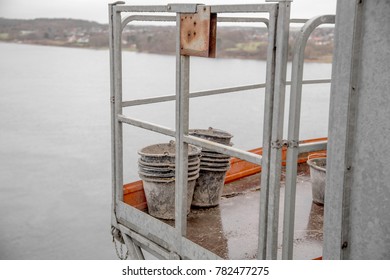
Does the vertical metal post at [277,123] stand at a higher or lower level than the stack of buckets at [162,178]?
higher

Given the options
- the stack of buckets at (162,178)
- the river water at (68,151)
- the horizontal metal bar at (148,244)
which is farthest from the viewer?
the river water at (68,151)

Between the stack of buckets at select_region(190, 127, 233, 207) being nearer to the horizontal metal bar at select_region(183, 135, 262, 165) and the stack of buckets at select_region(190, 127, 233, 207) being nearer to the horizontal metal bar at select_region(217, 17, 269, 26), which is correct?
the horizontal metal bar at select_region(217, 17, 269, 26)

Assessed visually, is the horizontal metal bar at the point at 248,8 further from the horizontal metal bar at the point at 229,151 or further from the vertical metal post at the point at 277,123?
the horizontal metal bar at the point at 229,151

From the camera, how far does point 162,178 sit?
4820 millimetres

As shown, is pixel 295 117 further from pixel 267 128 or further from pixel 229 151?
pixel 229 151

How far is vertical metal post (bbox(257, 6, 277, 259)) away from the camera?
9.77ft

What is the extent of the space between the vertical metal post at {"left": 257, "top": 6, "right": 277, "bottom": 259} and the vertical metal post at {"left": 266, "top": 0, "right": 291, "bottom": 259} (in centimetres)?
3

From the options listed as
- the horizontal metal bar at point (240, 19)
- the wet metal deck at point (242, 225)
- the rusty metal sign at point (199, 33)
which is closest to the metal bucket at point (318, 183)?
the wet metal deck at point (242, 225)

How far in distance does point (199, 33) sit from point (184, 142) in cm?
77

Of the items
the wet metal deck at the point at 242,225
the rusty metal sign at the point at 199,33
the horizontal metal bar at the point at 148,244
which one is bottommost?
the horizontal metal bar at the point at 148,244

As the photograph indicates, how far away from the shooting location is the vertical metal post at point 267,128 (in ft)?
9.77

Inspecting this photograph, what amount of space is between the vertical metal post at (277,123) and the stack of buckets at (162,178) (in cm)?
162

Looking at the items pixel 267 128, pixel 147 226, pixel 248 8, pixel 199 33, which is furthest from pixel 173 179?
pixel 248 8
